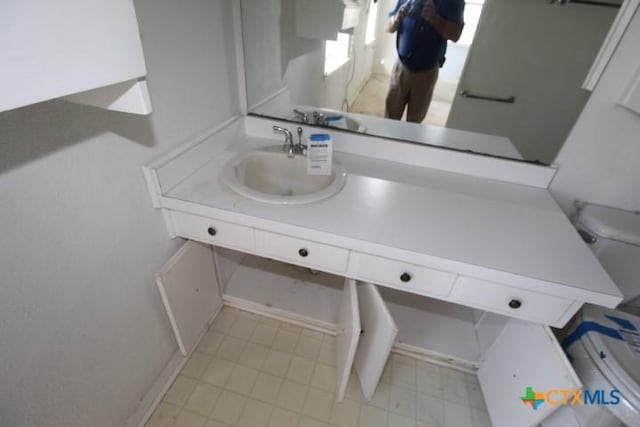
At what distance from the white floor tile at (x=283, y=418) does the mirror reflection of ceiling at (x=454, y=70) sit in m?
1.17

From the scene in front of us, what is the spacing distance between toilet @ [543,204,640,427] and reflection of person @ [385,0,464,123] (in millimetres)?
728

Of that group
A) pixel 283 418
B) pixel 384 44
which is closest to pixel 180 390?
pixel 283 418

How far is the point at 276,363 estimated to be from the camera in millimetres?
1358

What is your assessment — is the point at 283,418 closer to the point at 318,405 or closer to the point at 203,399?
the point at 318,405

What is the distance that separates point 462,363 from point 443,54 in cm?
128

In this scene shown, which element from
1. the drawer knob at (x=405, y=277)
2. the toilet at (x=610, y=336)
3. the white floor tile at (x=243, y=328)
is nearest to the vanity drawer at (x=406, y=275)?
the drawer knob at (x=405, y=277)

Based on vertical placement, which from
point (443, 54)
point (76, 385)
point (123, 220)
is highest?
point (443, 54)

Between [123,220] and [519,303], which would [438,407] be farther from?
[123,220]

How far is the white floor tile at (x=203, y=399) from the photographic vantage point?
1.19 meters

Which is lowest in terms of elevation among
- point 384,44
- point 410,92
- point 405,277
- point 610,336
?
point 610,336

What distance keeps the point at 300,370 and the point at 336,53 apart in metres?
1.42

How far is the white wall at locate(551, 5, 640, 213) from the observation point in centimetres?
96

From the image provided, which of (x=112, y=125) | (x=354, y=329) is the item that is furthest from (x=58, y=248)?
(x=354, y=329)

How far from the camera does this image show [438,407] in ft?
4.15
